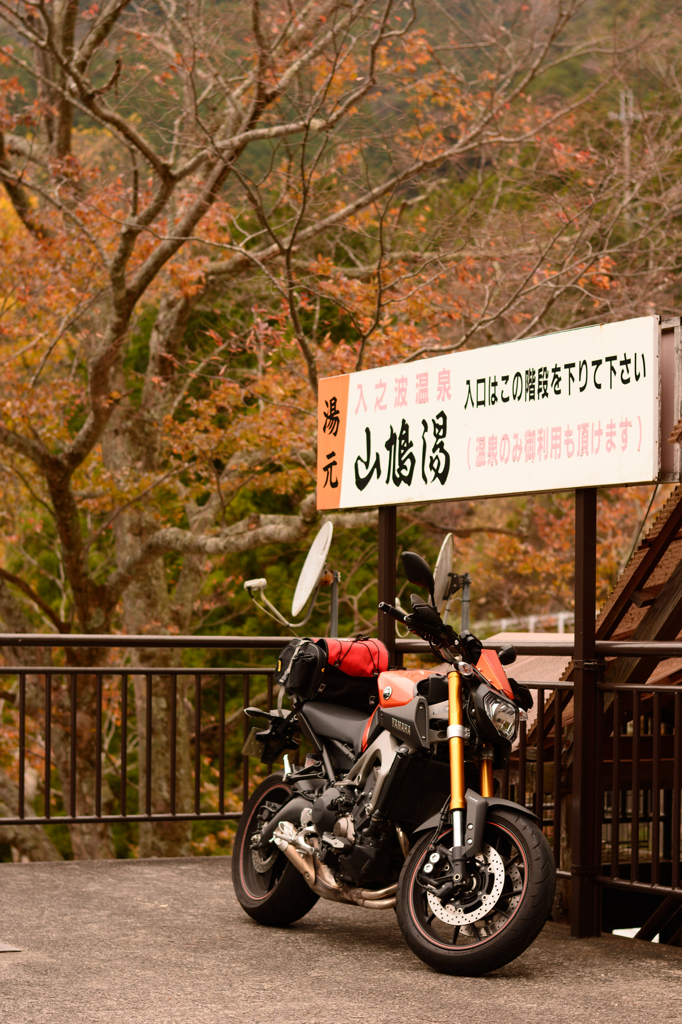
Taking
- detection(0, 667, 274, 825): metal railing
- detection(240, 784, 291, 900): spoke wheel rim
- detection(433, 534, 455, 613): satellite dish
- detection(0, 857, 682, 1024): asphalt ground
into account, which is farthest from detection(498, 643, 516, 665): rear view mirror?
detection(0, 667, 274, 825): metal railing

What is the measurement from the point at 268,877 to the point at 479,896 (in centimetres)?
126

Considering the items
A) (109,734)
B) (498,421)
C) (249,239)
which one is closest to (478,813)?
(498,421)

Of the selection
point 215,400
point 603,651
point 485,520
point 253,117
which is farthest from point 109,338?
point 485,520

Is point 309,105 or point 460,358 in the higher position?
point 309,105

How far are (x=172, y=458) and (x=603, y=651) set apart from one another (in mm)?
9255

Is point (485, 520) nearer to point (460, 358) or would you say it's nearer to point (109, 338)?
point (109, 338)

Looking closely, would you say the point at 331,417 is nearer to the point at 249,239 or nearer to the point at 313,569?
the point at 313,569

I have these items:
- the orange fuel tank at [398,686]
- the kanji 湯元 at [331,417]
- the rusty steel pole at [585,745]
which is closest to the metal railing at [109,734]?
the kanji 湯元 at [331,417]

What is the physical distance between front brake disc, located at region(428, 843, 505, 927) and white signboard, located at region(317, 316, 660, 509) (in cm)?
146

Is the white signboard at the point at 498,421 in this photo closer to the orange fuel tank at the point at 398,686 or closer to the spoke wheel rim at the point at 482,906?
the orange fuel tank at the point at 398,686

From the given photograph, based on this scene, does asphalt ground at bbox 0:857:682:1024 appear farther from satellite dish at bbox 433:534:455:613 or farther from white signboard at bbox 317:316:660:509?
white signboard at bbox 317:316:660:509

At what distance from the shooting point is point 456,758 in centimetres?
374

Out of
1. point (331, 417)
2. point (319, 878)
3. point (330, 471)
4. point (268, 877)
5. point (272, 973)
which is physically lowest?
point (272, 973)

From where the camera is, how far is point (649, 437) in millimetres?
4098
